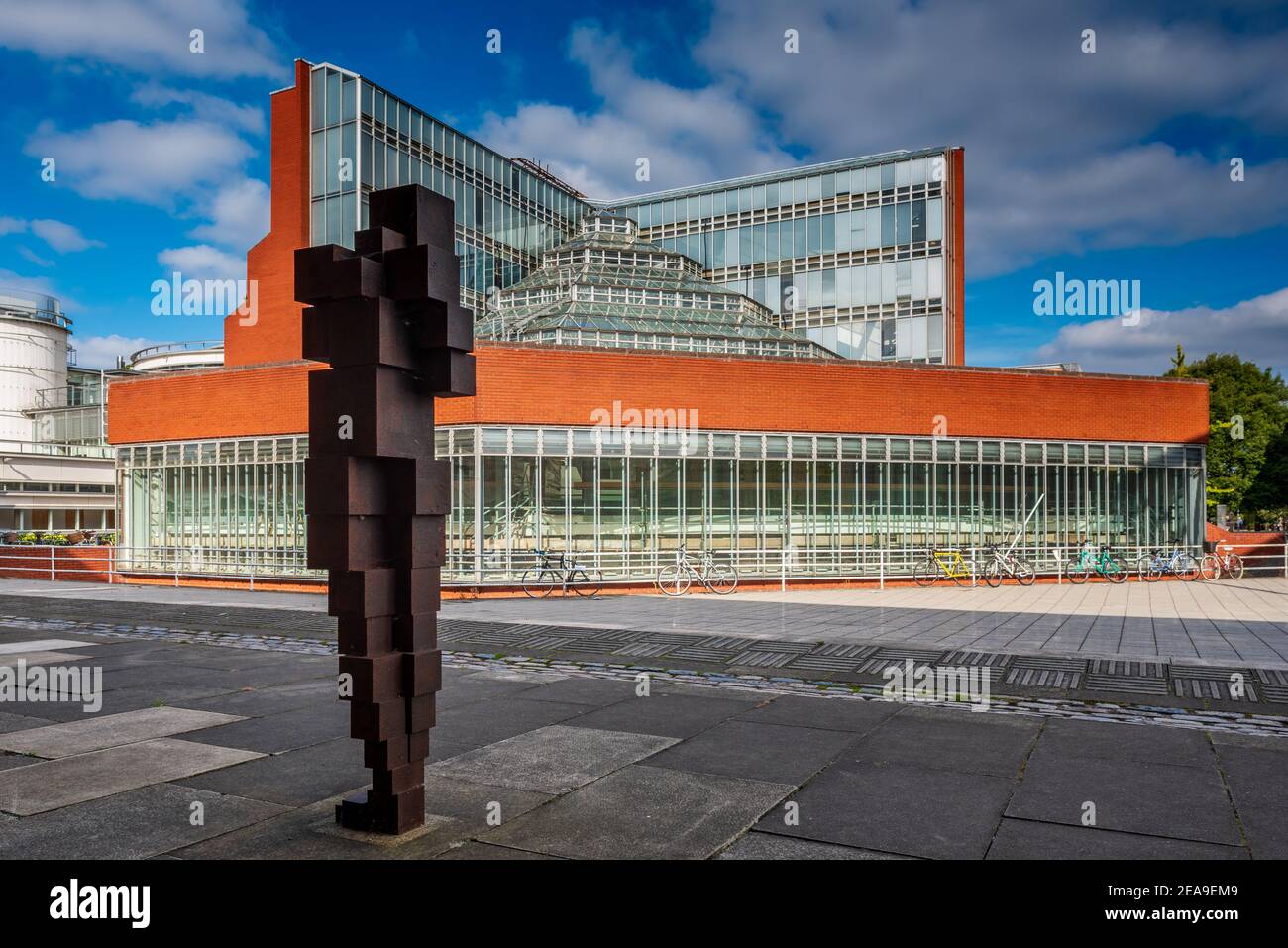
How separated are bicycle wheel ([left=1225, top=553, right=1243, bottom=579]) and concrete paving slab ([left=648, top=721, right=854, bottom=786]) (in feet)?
Answer: 77.0

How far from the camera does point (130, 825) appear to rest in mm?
5434

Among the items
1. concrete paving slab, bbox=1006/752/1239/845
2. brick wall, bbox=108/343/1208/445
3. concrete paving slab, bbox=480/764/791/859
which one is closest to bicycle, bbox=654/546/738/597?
brick wall, bbox=108/343/1208/445

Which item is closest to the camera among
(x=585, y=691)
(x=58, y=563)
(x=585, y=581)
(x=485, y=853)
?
(x=485, y=853)

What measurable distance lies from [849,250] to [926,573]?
22832 mm

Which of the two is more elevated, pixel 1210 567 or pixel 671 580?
pixel 671 580

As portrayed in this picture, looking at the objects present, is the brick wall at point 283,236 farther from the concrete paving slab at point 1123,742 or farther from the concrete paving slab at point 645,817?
the concrete paving slab at point 1123,742

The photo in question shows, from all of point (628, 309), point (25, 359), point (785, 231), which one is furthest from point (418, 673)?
point (25, 359)

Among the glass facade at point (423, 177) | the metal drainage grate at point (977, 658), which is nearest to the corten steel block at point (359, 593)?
the metal drainage grate at point (977, 658)

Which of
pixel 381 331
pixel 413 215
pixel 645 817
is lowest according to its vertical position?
pixel 645 817

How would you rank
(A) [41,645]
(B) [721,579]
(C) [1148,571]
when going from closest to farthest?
(A) [41,645]
(B) [721,579]
(C) [1148,571]

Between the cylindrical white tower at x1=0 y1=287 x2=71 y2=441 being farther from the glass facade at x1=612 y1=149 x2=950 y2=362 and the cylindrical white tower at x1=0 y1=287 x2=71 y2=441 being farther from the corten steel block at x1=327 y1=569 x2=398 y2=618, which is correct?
the corten steel block at x1=327 y1=569 x2=398 y2=618

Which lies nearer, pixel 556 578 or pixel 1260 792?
pixel 1260 792

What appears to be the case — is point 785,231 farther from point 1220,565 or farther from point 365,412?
point 365,412
